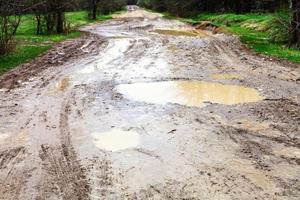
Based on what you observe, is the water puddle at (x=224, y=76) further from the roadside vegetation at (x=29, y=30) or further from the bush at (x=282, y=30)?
the bush at (x=282, y=30)

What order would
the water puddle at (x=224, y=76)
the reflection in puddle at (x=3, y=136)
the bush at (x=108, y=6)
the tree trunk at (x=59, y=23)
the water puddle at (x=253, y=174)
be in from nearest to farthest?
the water puddle at (x=253, y=174) → the reflection in puddle at (x=3, y=136) → the water puddle at (x=224, y=76) → the tree trunk at (x=59, y=23) → the bush at (x=108, y=6)

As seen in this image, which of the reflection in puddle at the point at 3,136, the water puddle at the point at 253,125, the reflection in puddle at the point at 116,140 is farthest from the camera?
the water puddle at the point at 253,125

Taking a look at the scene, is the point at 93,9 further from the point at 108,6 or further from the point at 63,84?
the point at 63,84

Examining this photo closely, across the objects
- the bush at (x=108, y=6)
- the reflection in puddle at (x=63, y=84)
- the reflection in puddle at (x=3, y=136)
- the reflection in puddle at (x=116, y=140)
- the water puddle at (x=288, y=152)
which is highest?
the water puddle at (x=288, y=152)

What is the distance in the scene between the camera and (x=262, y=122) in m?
9.39

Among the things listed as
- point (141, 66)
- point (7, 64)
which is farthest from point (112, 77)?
point (7, 64)

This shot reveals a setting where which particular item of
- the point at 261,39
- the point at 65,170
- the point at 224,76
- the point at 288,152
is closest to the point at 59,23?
the point at 261,39

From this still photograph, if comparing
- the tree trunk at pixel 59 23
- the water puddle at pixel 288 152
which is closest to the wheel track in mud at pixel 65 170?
the water puddle at pixel 288 152

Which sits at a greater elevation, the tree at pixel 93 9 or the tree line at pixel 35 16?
the tree line at pixel 35 16

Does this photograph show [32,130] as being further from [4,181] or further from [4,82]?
[4,82]

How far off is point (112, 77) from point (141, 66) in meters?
2.20

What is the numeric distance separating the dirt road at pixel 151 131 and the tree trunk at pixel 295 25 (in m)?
4.74

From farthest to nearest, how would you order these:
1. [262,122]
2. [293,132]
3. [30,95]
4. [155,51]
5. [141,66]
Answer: [155,51] → [141,66] → [30,95] → [262,122] → [293,132]

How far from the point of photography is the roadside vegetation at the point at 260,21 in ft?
65.8
